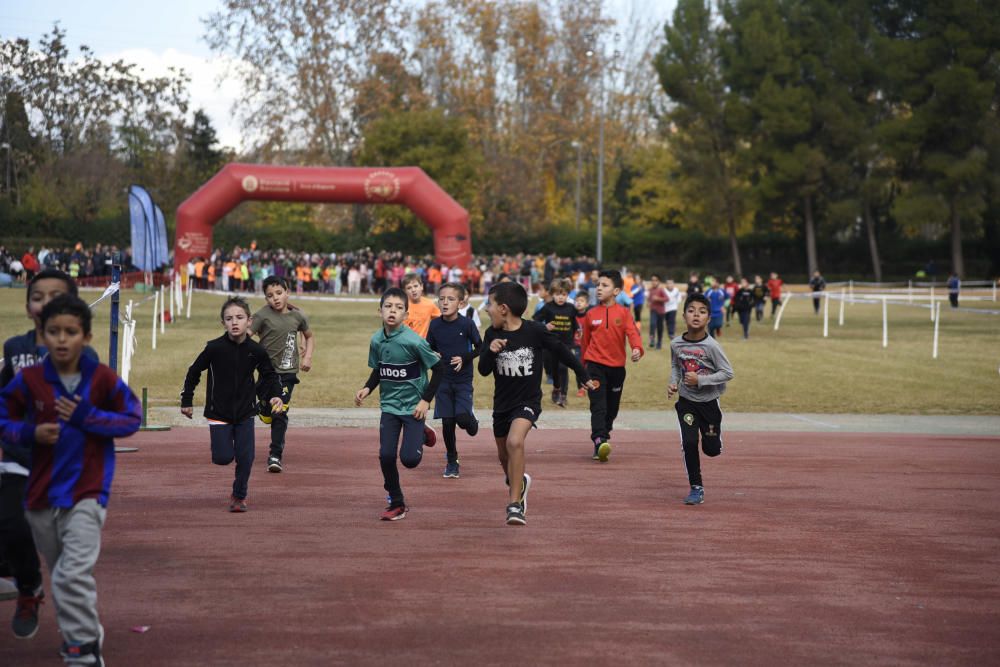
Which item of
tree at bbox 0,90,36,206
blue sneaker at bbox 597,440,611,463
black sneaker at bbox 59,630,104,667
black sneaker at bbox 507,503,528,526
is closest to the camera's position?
black sneaker at bbox 59,630,104,667

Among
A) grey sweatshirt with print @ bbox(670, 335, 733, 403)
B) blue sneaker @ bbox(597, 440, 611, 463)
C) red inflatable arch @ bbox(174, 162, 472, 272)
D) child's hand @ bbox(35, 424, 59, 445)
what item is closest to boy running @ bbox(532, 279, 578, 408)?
blue sneaker @ bbox(597, 440, 611, 463)

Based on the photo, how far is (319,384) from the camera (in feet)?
66.7

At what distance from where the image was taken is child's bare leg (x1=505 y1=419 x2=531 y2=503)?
8820 millimetres

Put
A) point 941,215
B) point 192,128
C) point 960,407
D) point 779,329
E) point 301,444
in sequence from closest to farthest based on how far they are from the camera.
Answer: point 301,444
point 960,407
point 779,329
point 941,215
point 192,128

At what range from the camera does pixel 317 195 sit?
48.8m

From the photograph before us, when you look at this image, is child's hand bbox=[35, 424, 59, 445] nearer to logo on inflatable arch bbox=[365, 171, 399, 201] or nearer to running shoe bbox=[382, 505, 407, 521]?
running shoe bbox=[382, 505, 407, 521]

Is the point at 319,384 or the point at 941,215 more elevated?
the point at 941,215

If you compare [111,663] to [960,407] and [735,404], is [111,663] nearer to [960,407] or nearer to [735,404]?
[735,404]

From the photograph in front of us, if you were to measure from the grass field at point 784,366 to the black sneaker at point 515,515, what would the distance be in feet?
30.8

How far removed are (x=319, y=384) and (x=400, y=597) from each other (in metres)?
13.9

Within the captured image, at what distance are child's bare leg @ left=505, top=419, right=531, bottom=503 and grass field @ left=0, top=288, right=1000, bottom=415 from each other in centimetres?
930

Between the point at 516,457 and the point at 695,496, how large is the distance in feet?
6.09

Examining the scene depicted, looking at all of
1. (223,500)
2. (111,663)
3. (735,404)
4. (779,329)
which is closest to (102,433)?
(111,663)

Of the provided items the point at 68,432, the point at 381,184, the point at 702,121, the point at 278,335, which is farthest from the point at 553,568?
the point at 702,121
